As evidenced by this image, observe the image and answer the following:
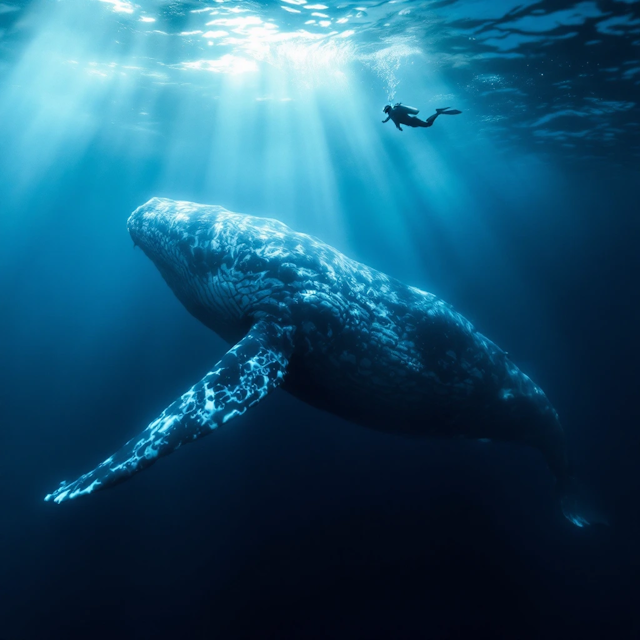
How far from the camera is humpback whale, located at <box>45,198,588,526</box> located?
509 cm

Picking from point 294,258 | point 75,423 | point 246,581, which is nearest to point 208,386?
point 294,258

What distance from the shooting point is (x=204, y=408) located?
15.8 feet

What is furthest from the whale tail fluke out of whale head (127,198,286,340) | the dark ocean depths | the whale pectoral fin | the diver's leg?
the diver's leg

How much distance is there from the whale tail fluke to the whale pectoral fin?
9.65 metres

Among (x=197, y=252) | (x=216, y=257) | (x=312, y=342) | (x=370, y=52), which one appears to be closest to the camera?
(x=312, y=342)

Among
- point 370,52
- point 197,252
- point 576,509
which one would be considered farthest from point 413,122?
point 370,52

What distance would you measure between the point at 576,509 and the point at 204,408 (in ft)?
36.0

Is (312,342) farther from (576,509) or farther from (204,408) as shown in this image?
(576,509)

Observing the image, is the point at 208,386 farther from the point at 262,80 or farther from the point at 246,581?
the point at 262,80

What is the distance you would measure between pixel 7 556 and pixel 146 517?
325cm

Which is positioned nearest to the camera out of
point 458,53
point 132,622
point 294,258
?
point 294,258

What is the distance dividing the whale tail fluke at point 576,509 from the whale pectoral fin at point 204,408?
31.7 feet

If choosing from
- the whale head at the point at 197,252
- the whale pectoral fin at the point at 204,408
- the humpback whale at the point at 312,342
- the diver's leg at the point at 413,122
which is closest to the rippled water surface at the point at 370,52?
the diver's leg at the point at 413,122

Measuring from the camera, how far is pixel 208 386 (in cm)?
499
